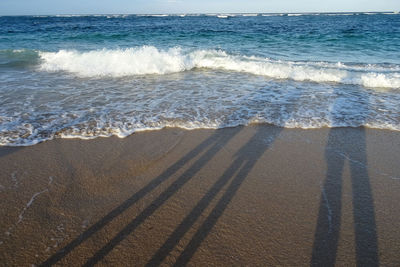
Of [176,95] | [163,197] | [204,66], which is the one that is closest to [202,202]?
[163,197]

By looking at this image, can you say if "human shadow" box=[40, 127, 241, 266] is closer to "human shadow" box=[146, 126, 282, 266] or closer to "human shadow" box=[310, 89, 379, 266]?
"human shadow" box=[146, 126, 282, 266]

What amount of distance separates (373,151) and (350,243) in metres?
2.12

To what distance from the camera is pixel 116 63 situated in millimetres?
9633

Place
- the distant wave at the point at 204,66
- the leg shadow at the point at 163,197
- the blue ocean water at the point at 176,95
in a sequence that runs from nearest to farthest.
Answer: the leg shadow at the point at 163,197 → the blue ocean water at the point at 176,95 → the distant wave at the point at 204,66

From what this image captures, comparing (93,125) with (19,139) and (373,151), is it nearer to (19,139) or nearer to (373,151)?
(19,139)

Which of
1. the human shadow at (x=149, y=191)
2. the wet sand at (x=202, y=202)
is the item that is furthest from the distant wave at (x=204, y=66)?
the human shadow at (x=149, y=191)

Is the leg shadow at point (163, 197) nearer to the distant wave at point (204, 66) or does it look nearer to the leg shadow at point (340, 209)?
the leg shadow at point (340, 209)

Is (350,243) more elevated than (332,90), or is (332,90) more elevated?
(332,90)

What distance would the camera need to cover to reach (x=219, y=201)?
273 centimetres

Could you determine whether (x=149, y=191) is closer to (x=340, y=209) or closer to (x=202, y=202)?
(x=202, y=202)

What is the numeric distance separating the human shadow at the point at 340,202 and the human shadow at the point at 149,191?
4.92ft

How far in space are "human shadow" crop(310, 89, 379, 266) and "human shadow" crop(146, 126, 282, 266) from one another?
897mm

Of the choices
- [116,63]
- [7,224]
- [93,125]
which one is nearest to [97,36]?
[116,63]

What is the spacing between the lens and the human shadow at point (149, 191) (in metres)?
2.14
